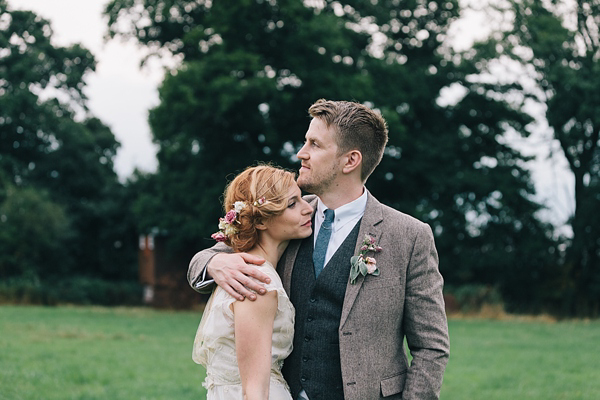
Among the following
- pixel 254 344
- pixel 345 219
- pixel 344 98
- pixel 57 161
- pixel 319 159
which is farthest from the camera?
pixel 57 161

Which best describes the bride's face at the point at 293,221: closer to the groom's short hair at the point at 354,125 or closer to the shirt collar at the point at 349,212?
the shirt collar at the point at 349,212

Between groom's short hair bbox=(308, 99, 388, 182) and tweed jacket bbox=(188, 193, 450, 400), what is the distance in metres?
0.43

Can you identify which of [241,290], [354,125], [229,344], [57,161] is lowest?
[229,344]

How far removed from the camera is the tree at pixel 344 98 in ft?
86.6

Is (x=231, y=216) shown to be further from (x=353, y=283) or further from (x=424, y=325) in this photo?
(x=424, y=325)

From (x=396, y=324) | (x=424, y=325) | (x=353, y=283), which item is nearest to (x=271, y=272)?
(x=353, y=283)

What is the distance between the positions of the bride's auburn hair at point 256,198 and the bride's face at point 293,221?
0.03m

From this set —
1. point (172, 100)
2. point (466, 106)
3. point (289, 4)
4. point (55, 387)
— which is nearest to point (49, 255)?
point (172, 100)

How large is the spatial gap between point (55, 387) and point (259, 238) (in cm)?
760

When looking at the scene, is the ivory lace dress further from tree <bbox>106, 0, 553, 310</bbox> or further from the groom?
tree <bbox>106, 0, 553, 310</bbox>

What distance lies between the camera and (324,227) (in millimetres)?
3740

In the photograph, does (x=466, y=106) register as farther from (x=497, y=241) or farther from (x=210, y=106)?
(x=210, y=106)

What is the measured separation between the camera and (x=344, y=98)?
85.9ft

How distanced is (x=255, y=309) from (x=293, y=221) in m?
0.51
